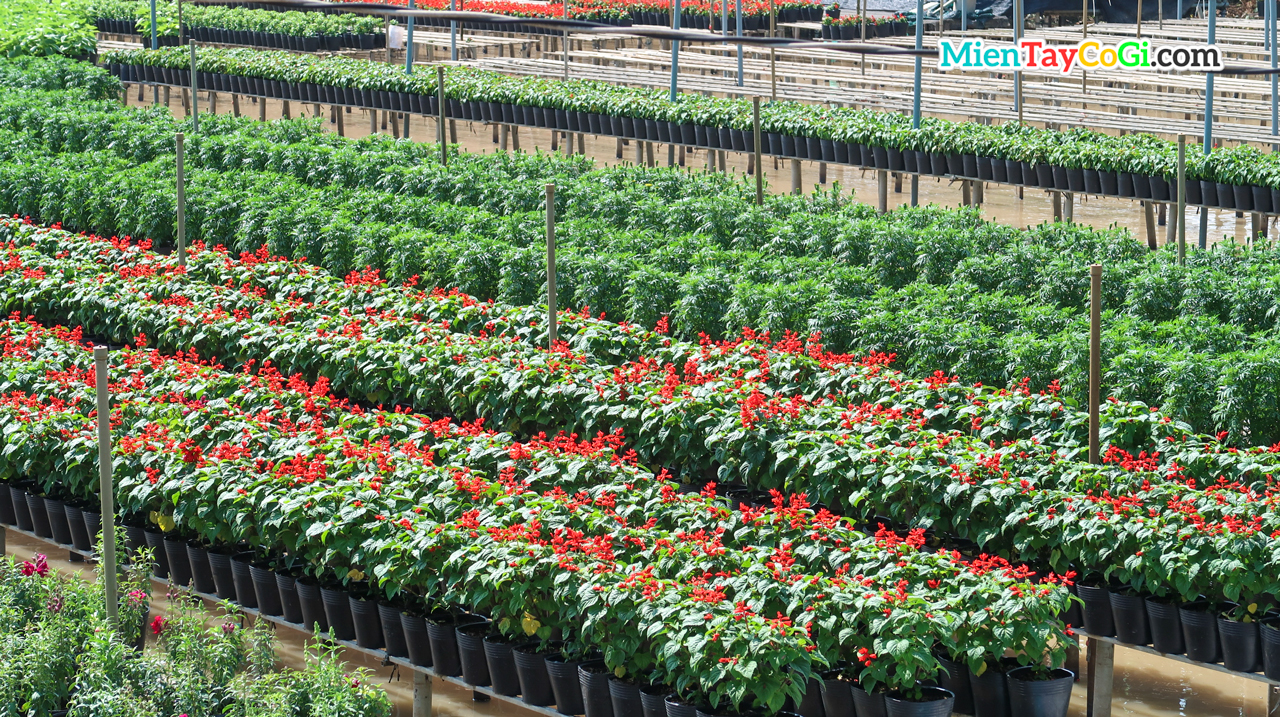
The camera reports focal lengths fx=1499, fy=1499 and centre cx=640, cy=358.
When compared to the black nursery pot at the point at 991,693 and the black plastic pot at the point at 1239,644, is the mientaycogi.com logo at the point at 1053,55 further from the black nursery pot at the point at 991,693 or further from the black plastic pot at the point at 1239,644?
the black nursery pot at the point at 991,693

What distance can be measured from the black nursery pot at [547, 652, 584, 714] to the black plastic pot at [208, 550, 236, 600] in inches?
79.5

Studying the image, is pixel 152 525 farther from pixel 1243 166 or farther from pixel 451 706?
pixel 1243 166

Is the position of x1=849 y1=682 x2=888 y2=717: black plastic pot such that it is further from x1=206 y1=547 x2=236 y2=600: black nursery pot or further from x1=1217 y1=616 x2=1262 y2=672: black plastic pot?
x1=206 y1=547 x2=236 y2=600: black nursery pot

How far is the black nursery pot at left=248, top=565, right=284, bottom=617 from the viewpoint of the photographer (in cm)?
739

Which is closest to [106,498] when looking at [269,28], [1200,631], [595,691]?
[595,691]

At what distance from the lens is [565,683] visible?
6379mm

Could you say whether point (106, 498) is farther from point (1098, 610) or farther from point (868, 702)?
point (1098, 610)

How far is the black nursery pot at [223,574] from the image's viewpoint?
7.56 metres

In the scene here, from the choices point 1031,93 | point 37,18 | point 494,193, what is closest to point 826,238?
point 494,193

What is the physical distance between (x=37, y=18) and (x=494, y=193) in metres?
14.4

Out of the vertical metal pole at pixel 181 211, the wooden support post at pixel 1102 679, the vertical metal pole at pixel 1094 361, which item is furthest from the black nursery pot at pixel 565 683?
the vertical metal pole at pixel 181 211

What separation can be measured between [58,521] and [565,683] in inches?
137

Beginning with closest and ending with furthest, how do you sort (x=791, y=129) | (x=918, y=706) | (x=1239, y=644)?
(x=918, y=706), (x=1239, y=644), (x=791, y=129)

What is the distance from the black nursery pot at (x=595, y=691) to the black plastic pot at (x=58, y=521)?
11.5 ft
